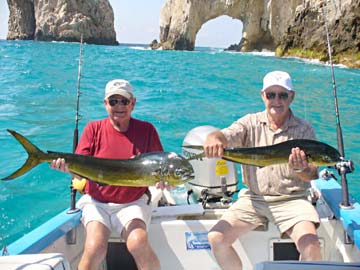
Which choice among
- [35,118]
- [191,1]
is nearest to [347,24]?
[35,118]

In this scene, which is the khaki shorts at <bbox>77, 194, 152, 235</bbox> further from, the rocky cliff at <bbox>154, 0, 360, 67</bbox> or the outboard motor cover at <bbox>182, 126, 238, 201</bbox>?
the rocky cliff at <bbox>154, 0, 360, 67</bbox>

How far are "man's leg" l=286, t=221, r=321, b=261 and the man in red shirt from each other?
3.64 feet

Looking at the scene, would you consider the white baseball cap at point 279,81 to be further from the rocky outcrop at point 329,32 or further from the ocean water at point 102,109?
the rocky outcrop at point 329,32

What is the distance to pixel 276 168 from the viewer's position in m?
3.43

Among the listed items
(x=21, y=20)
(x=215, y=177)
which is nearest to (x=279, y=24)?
(x=215, y=177)

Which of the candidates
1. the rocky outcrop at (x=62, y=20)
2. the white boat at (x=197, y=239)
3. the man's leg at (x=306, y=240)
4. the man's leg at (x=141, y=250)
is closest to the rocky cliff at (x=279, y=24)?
the rocky outcrop at (x=62, y=20)

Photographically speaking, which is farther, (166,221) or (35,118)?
(35,118)

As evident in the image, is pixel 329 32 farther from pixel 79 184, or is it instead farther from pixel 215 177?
pixel 79 184

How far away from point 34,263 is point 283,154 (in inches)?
71.3

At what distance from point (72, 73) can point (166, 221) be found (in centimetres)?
2086

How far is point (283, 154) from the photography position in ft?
9.73

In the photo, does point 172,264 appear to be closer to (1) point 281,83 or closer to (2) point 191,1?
(1) point 281,83

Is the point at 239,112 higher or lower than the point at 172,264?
higher

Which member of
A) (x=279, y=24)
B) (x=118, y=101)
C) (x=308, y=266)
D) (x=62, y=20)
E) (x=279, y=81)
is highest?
(x=62, y=20)
